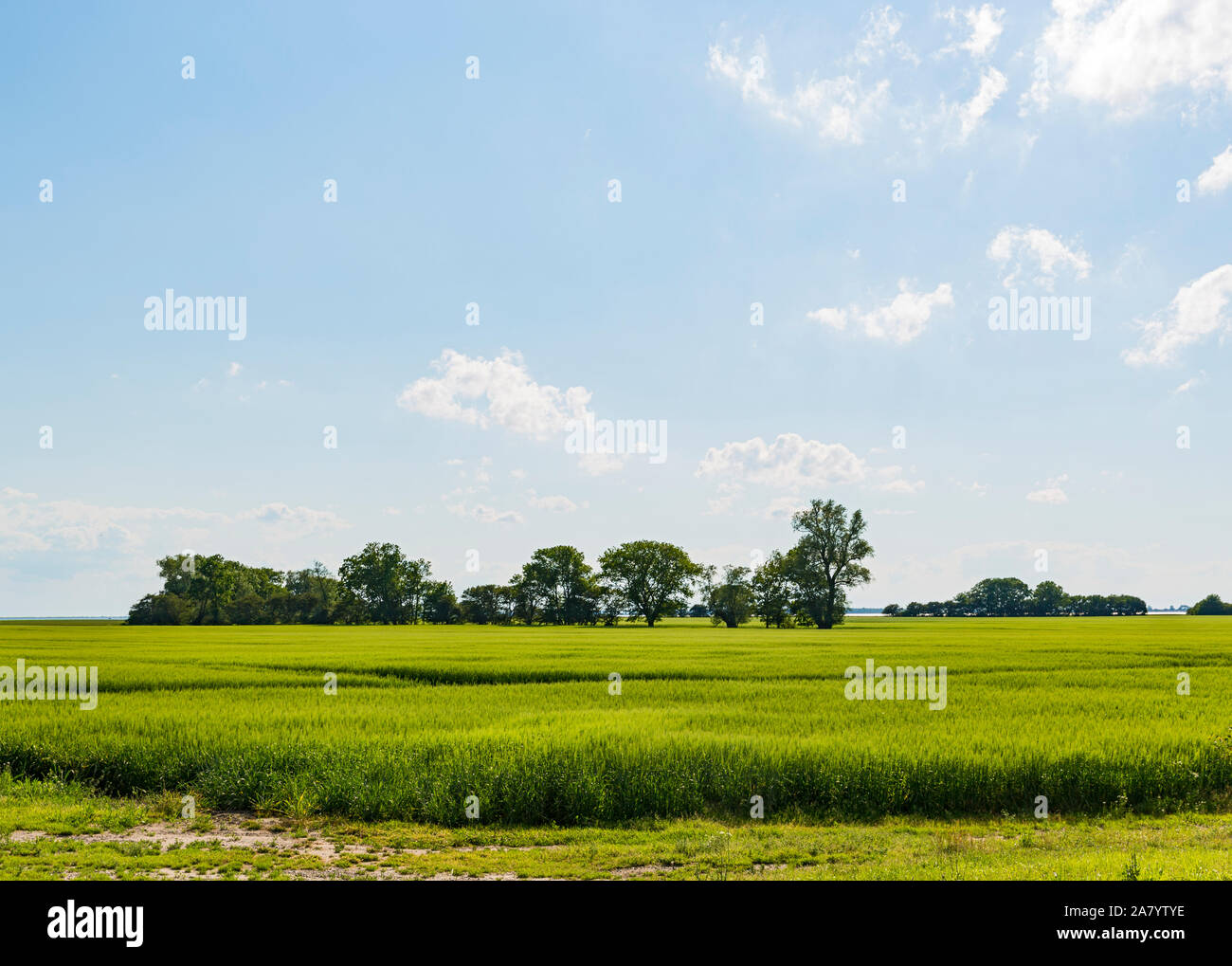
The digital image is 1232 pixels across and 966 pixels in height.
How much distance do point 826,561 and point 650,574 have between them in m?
35.1

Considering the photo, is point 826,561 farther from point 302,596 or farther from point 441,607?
point 302,596

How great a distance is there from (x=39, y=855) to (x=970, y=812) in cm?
1493

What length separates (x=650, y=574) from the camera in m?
135

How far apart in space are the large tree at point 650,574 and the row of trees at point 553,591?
0.60 ft

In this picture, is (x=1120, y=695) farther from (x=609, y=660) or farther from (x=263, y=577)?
(x=263, y=577)

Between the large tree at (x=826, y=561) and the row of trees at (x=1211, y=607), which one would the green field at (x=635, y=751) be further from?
the row of trees at (x=1211, y=607)

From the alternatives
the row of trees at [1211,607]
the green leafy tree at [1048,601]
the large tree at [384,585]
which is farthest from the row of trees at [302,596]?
the row of trees at [1211,607]

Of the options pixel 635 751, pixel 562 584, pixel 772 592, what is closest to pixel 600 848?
pixel 635 751

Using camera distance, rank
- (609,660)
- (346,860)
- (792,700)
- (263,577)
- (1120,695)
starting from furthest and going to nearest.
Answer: (263,577), (609,660), (1120,695), (792,700), (346,860)

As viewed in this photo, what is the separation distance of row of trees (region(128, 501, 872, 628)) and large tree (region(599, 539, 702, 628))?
18 cm

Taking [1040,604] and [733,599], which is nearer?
[733,599]

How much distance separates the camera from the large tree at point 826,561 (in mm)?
110938
